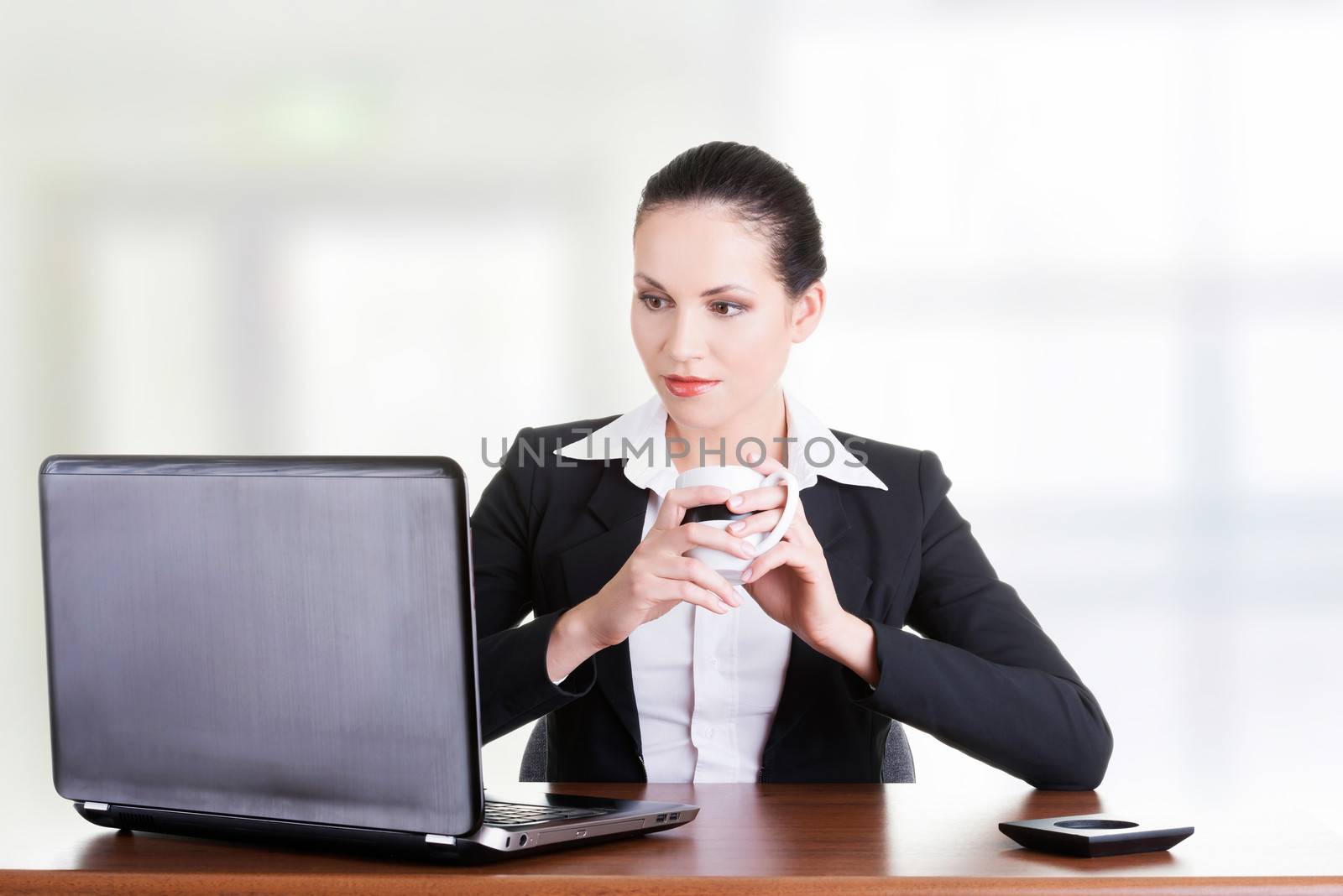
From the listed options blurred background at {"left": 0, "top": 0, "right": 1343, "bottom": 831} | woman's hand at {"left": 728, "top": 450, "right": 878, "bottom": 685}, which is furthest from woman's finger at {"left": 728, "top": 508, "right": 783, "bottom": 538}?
blurred background at {"left": 0, "top": 0, "right": 1343, "bottom": 831}

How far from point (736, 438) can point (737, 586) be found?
386 millimetres

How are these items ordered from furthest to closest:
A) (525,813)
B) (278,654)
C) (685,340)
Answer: (685,340)
(525,813)
(278,654)

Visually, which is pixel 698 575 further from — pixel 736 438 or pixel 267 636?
pixel 736 438

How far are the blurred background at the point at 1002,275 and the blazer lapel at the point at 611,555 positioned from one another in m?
1.52

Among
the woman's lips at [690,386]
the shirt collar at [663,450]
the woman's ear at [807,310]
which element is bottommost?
the shirt collar at [663,450]

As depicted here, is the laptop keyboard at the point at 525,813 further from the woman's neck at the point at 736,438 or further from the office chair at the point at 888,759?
the woman's neck at the point at 736,438

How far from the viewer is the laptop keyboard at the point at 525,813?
1.15 meters

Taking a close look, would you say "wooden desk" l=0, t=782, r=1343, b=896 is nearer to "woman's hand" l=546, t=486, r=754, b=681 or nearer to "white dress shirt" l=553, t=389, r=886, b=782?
"woman's hand" l=546, t=486, r=754, b=681

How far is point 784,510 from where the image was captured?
1312mm

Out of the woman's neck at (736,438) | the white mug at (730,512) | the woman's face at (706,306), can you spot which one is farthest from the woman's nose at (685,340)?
the white mug at (730,512)

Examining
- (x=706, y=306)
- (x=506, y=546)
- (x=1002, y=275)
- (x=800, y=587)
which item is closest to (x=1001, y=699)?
(x=800, y=587)

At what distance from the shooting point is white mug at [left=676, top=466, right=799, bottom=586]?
1302 mm

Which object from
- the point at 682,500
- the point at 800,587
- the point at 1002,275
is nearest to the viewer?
the point at 682,500

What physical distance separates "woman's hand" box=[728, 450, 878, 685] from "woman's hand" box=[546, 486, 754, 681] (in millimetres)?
28
